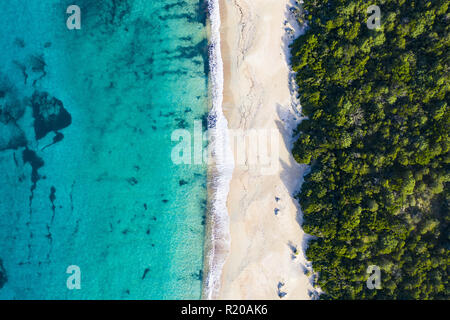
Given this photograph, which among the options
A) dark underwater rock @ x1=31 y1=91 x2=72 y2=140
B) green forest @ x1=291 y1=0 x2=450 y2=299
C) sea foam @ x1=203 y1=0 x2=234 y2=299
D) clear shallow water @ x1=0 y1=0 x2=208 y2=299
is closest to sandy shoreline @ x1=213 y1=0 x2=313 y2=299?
sea foam @ x1=203 y1=0 x2=234 y2=299

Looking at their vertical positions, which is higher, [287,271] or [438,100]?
[438,100]

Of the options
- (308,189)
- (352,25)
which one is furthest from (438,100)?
(308,189)

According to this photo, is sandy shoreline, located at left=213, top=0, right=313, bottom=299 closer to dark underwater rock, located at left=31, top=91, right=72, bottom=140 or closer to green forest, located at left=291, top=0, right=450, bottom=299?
green forest, located at left=291, top=0, right=450, bottom=299

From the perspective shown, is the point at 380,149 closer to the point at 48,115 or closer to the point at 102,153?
the point at 102,153

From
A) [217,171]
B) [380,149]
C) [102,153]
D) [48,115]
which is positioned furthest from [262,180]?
[48,115]

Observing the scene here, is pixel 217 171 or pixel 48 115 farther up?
pixel 48 115
